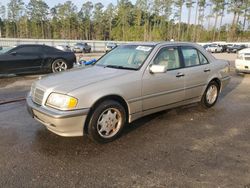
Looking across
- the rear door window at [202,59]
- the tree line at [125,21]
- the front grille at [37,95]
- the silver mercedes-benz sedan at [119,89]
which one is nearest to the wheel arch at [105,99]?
the silver mercedes-benz sedan at [119,89]

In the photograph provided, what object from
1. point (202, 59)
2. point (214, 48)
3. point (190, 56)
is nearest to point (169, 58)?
point (190, 56)

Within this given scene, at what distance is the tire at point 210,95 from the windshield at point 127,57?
6.38ft

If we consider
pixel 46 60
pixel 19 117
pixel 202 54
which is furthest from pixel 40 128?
pixel 46 60

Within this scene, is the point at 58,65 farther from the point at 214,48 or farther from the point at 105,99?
the point at 214,48

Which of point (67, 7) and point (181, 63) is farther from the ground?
point (67, 7)

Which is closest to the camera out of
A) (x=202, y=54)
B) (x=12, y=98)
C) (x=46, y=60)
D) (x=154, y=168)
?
(x=154, y=168)

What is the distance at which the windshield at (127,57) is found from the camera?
175 inches

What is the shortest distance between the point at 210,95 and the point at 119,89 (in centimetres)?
288

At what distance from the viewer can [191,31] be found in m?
74.4

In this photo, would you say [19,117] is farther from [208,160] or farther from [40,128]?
[208,160]

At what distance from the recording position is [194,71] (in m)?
5.13

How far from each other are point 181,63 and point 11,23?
261ft

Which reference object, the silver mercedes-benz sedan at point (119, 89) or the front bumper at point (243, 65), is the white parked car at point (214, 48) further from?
the silver mercedes-benz sedan at point (119, 89)

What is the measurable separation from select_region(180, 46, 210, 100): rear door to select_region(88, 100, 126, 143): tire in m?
1.74
